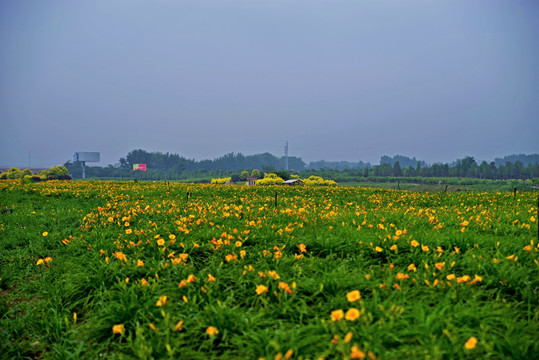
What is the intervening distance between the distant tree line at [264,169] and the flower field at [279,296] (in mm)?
16976

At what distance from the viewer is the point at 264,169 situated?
101188 mm

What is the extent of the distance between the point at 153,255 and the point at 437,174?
8390 centimetres

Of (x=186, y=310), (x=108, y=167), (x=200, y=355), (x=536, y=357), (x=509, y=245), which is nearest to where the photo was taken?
(x=536, y=357)

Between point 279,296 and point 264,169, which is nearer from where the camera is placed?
point 279,296

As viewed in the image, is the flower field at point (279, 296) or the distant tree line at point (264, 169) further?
the distant tree line at point (264, 169)

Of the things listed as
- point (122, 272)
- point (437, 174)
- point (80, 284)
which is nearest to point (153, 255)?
point (122, 272)

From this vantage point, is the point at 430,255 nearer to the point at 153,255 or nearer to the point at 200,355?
the point at 200,355

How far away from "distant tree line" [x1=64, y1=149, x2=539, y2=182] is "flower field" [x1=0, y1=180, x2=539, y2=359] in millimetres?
16976

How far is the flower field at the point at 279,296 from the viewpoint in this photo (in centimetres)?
218

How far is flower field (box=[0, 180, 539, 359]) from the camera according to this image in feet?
7.16

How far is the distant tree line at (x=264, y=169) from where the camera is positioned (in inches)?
2847

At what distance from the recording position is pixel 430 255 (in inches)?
141

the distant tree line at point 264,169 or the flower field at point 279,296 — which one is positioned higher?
the distant tree line at point 264,169

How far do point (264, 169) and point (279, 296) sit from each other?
323 ft
